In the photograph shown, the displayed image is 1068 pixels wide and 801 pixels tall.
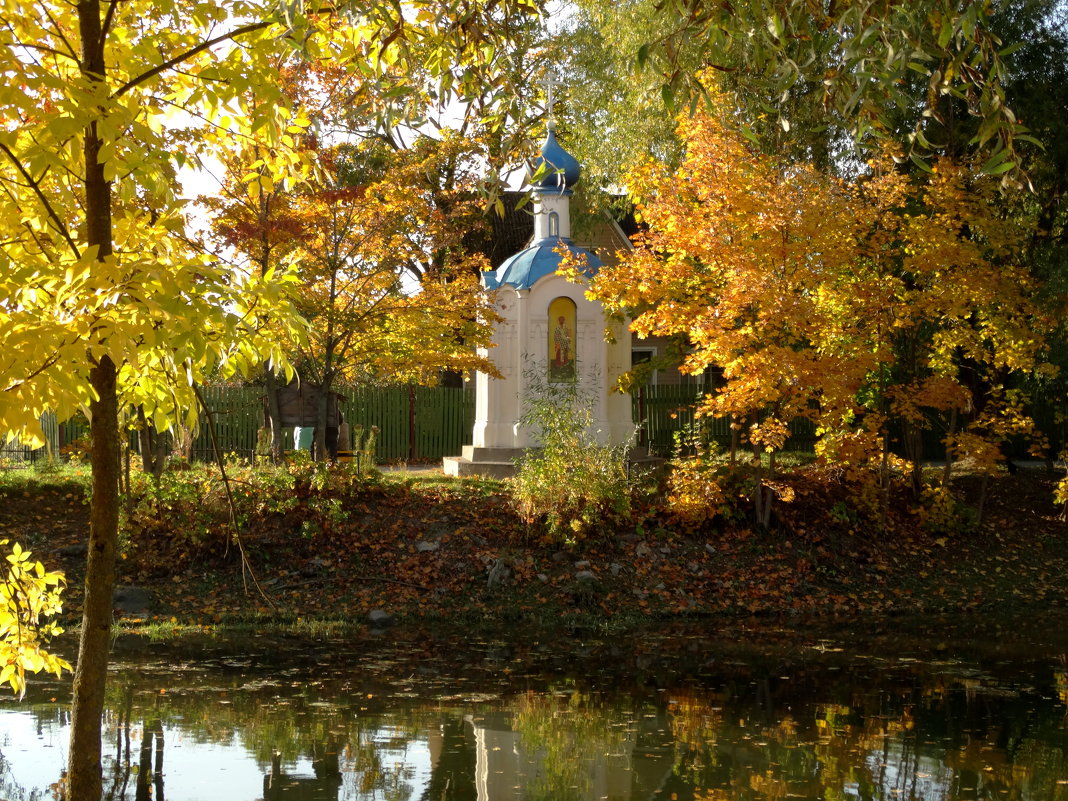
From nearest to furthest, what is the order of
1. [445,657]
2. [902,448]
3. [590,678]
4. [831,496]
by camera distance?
1. [590,678]
2. [445,657]
3. [831,496]
4. [902,448]

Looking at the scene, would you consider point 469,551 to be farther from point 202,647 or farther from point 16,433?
point 16,433

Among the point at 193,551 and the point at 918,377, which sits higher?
the point at 918,377

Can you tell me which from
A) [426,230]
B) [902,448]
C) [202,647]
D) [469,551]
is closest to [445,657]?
[202,647]

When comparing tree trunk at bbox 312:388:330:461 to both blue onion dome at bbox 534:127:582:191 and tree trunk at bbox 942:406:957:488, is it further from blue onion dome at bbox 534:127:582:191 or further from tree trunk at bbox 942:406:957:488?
tree trunk at bbox 942:406:957:488

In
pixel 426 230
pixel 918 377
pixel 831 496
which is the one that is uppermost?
pixel 426 230

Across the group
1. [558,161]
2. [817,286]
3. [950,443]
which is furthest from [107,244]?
[558,161]

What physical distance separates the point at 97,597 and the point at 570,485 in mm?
10233

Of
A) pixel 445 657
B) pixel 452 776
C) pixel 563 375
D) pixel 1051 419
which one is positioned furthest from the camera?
pixel 1051 419

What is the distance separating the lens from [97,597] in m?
4.38

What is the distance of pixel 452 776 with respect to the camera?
6.61 metres

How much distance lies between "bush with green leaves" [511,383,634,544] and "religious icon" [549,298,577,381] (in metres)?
3.72

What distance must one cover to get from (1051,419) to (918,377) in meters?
11.8

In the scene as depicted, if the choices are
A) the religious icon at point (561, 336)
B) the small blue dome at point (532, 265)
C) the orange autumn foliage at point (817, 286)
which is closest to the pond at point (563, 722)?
the orange autumn foliage at point (817, 286)

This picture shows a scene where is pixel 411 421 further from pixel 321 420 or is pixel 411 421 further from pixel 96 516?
pixel 96 516
